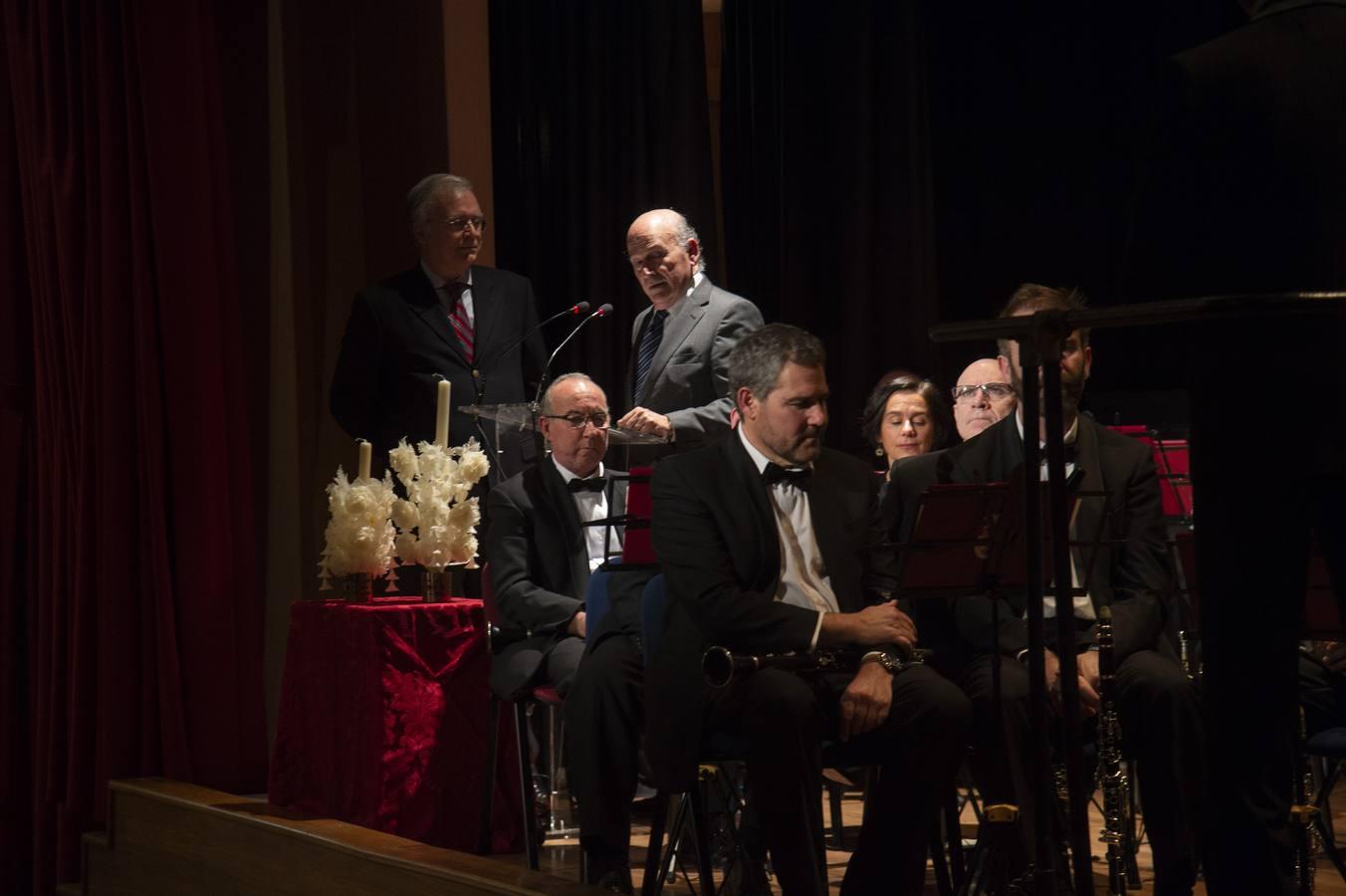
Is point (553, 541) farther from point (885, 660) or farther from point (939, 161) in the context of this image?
point (939, 161)

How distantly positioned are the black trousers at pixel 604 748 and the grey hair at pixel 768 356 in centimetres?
63

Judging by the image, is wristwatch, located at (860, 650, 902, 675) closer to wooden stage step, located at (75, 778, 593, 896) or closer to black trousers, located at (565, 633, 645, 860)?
black trousers, located at (565, 633, 645, 860)

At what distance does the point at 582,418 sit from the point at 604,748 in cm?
116

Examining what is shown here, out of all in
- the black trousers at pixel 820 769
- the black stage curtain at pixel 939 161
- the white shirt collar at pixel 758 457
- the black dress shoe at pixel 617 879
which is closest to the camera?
the black trousers at pixel 820 769

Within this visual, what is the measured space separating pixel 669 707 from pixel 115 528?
1.82m

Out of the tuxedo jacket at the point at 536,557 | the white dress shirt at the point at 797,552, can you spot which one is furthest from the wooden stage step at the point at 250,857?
the white dress shirt at the point at 797,552

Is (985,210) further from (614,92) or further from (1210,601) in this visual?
(1210,601)

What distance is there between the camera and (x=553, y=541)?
13.2 feet

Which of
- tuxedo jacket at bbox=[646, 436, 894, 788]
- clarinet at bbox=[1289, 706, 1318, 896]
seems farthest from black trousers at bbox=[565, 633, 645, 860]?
clarinet at bbox=[1289, 706, 1318, 896]

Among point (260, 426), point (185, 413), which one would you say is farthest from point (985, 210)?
point (185, 413)

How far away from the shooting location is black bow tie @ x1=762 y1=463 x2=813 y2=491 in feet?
10.7

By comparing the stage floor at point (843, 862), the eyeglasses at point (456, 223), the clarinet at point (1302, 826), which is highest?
the eyeglasses at point (456, 223)

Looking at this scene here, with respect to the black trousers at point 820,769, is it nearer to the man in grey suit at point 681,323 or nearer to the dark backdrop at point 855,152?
the man in grey suit at point 681,323

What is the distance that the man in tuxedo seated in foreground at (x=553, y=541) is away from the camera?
370 cm
